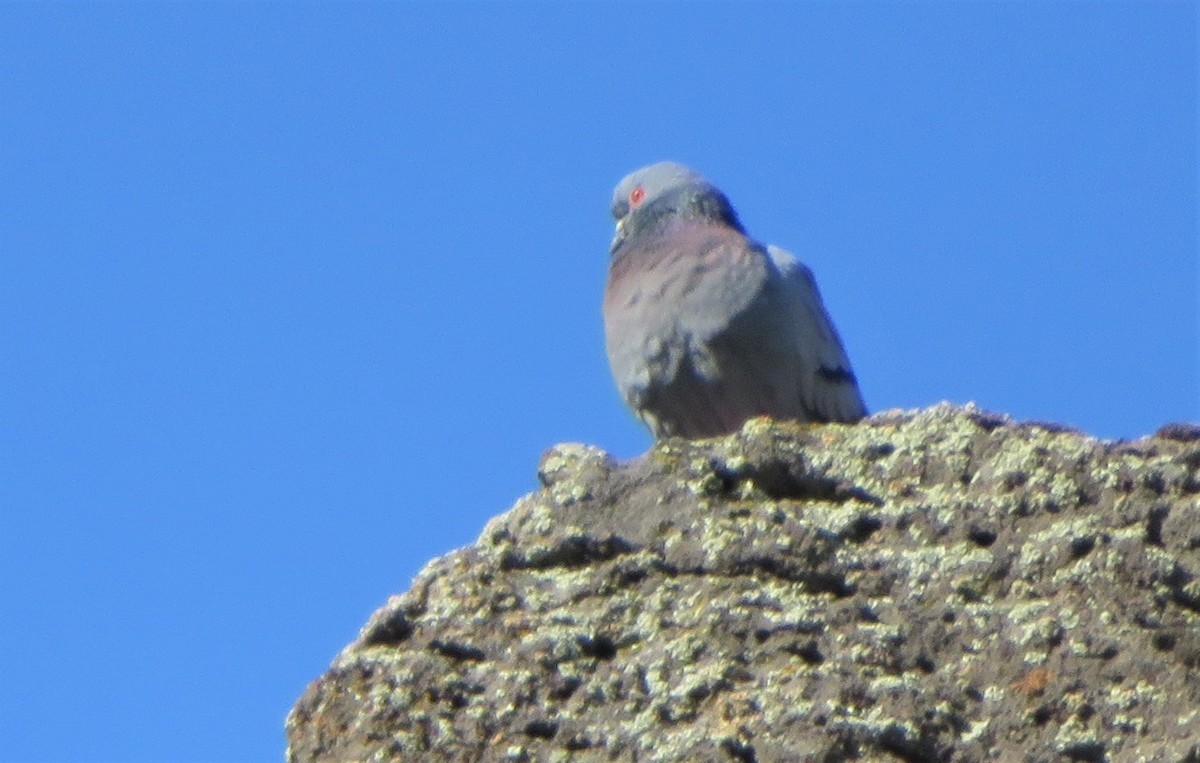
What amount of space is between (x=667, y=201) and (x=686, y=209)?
0.15 meters

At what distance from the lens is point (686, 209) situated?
10117 mm

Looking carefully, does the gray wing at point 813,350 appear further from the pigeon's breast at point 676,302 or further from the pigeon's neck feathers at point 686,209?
the pigeon's neck feathers at point 686,209

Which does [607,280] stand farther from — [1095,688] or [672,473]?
[1095,688]

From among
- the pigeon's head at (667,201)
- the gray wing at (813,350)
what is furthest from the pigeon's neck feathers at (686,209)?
the gray wing at (813,350)

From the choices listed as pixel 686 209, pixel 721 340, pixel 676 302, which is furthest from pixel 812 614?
pixel 686 209

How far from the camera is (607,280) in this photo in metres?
9.81

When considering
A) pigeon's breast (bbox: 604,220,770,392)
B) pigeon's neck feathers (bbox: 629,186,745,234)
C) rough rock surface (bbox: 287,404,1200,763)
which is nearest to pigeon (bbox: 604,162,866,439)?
pigeon's breast (bbox: 604,220,770,392)

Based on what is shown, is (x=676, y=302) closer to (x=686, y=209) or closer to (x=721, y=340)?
(x=721, y=340)

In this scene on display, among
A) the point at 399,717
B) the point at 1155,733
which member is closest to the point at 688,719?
the point at 399,717

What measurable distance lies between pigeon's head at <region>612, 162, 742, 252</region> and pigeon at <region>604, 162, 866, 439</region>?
0.47 m

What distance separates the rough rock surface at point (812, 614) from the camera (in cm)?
357

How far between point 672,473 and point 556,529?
0.29 meters

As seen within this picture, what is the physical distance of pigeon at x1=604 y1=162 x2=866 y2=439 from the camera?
8.59 m

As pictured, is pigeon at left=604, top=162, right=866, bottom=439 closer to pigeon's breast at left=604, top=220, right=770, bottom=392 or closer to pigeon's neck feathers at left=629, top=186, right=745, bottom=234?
pigeon's breast at left=604, top=220, right=770, bottom=392
